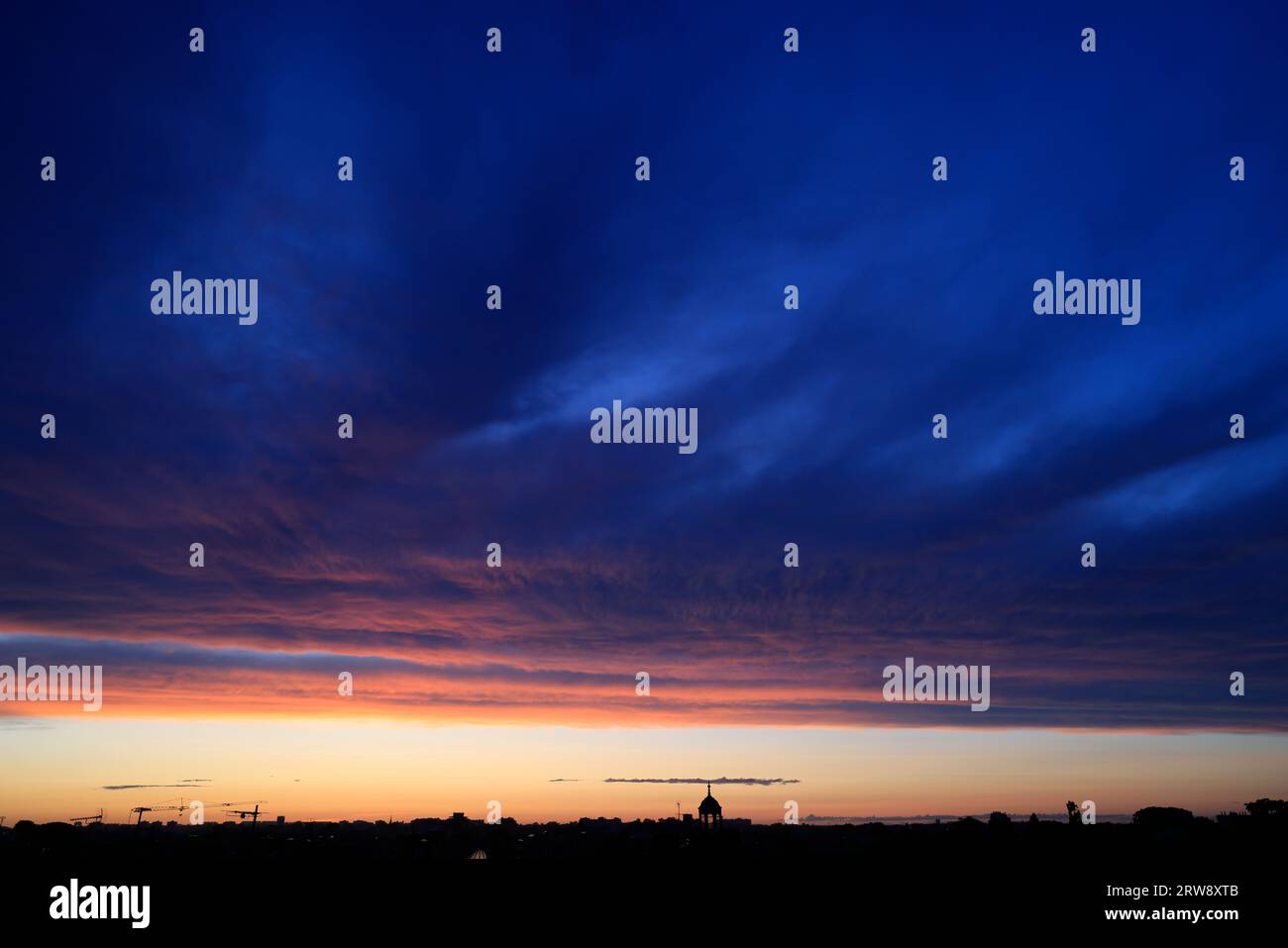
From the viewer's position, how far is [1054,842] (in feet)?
500

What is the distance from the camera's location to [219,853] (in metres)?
179

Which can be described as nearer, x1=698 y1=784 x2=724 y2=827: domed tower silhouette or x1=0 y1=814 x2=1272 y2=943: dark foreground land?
x1=0 y1=814 x2=1272 y2=943: dark foreground land
